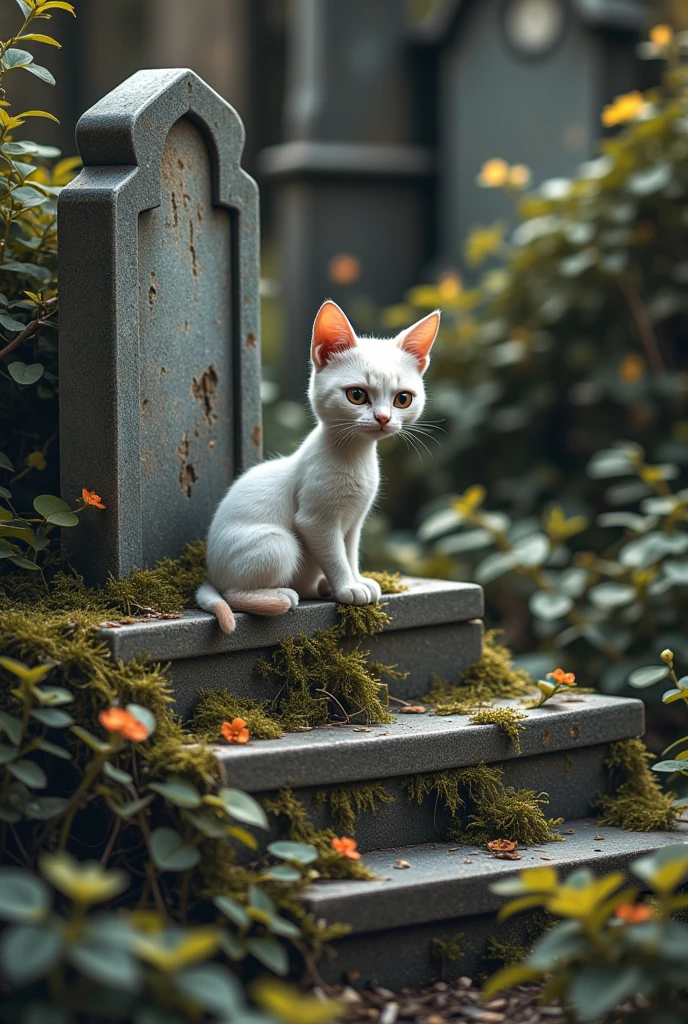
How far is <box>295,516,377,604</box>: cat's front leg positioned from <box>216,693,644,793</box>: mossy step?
1.08 feet

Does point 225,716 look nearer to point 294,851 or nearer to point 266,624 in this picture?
point 266,624

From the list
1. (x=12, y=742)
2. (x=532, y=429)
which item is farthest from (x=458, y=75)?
(x=12, y=742)

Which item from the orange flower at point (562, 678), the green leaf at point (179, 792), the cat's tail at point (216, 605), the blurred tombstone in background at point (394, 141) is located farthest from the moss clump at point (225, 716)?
the blurred tombstone in background at point (394, 141)

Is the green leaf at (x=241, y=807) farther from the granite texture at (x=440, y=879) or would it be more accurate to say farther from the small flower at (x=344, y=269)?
the small flower at (x=344, y=269)

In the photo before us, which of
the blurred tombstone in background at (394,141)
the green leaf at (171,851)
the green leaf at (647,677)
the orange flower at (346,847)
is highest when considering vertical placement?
the blurred tombstone in background at (394,141)

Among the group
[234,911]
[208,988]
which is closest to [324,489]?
[234,911]

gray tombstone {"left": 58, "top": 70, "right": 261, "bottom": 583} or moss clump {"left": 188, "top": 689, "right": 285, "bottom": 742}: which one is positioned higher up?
gray tombstone {"left": 58, "top": 70, "right": 261, "bottom": 583}

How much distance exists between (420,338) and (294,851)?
1.38 metres

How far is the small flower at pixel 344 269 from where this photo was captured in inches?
263

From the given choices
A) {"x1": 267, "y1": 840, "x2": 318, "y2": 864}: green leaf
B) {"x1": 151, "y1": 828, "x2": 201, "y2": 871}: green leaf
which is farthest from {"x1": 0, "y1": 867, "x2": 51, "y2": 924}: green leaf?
{"x1": 267, "y1": 840, "x2": 318, "y2": 864}: green leaf

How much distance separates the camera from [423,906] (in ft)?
8.24

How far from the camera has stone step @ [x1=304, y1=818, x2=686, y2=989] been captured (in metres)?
2.44

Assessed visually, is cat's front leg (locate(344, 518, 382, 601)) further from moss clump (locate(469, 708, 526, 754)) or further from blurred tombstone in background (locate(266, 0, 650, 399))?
blurred tombstone in background (locate(266, 0, 650, 399))

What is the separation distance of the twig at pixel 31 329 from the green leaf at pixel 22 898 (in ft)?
5.41
